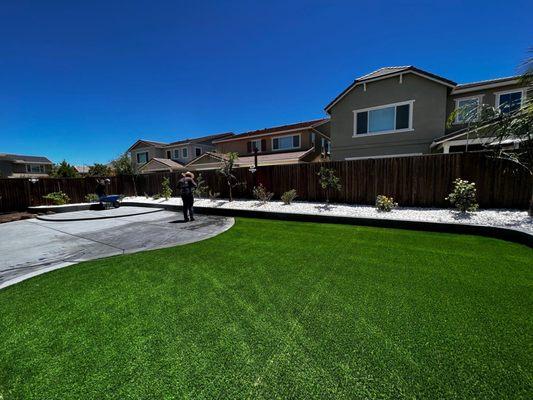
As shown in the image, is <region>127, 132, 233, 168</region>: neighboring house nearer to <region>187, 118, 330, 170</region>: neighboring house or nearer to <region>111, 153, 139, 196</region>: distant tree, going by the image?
<region>187, 118, 330, 170</region>: neighboring house

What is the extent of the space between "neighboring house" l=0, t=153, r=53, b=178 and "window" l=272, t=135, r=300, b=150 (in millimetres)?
42874

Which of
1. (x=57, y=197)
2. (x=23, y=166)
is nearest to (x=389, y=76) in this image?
(x=57, y=197)

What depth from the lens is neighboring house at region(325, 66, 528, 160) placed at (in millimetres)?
12391

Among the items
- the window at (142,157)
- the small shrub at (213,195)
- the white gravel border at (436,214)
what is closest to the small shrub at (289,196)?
the white gravel border at (436,214)

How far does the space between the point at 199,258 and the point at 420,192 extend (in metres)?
8.21

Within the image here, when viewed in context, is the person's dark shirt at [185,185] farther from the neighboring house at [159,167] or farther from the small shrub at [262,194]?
the neighboring house at [159,167]

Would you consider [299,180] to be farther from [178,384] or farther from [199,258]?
[178,384]

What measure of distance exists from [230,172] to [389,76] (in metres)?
10.8

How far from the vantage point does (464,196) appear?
24.1ft

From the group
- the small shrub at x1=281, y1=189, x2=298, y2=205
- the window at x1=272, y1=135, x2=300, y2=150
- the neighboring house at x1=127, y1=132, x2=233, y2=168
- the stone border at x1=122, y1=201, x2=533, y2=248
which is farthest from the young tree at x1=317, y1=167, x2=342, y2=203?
the neighboring house at x1=127, y1=132, x2=233, y2=168

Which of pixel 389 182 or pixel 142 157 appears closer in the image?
pixel 389 182

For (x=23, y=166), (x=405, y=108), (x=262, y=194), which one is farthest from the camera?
(x=23, y=166)

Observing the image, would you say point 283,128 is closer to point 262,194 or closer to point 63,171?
point 262,194

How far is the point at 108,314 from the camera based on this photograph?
2883mm
